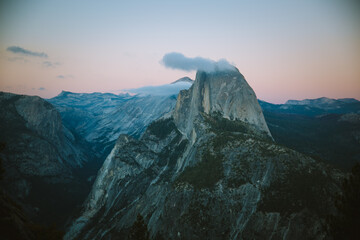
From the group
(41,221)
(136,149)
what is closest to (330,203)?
(136,149)

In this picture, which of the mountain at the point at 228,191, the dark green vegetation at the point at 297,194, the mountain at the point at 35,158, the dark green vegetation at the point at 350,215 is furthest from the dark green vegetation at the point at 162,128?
the dark green vegetation at the point at 350,215

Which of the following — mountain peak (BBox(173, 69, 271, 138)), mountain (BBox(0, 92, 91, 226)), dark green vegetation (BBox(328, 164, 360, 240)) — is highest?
mountain peak (BBox(173, 69, 271, 138))

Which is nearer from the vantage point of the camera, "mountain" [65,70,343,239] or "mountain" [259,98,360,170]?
"mountain" [65,70,343,239]

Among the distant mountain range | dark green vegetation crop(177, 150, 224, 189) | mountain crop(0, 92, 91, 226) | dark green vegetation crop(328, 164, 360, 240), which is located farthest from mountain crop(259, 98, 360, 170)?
mountain crop(0, 92, 91, 226)

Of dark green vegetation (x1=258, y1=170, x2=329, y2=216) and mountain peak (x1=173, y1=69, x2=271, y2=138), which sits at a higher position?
mountain peak (x1=173, y1=69, x2=271, y2=138)

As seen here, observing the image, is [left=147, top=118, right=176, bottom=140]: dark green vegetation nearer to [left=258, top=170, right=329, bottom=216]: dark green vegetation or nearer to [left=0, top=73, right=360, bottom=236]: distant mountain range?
[left=0, top=73, right=360, bottom=236]: distant mountain range

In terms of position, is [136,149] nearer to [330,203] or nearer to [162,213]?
[162,213]

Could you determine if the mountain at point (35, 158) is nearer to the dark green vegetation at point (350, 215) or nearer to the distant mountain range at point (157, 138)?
the distant mountain range at point (157, 138)
